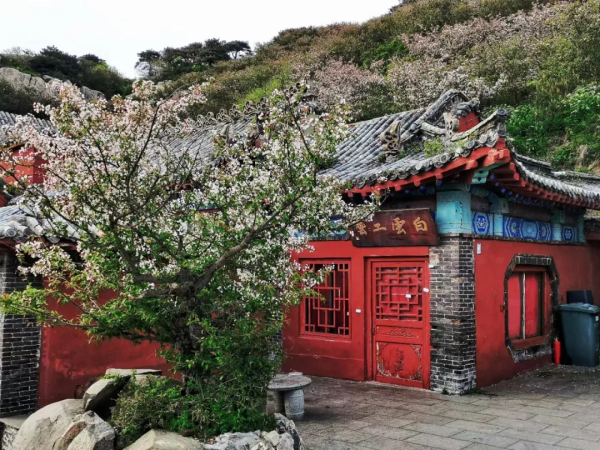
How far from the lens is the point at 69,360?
6.60 metres

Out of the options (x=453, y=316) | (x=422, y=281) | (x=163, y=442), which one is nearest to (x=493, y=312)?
(x=453, y=316)

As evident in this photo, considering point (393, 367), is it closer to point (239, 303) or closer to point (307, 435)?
point (307, 435)

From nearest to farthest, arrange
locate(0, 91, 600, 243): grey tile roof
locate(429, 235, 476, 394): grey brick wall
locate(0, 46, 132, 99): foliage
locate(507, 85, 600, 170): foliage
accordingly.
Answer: locate(0, 91, 600, 243): grey tile roof
locate(429, 235, 476, 394): grey brick wall
locate(507, 85, 600, 170): foliage
locate(0, 46, 132, 99): foliage

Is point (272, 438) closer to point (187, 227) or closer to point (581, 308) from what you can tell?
point (187, 227)

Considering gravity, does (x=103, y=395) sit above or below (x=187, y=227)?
below

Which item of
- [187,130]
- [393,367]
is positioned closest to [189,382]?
[187,130]

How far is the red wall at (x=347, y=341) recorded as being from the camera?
8406 millimetres

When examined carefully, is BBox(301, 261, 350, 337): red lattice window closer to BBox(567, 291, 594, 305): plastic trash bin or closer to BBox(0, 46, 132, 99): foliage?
BBox(567, 291, 594, 305): plastic trash bin

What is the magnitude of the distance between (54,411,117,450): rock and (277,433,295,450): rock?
132 centimetres

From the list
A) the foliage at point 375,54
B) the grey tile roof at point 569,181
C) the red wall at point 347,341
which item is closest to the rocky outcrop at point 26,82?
the foliage at point 375,54

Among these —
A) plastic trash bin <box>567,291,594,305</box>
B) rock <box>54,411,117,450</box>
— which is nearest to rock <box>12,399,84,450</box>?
rock <box>54,411,117,450</box>

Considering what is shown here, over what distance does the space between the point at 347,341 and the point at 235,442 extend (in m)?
4.64

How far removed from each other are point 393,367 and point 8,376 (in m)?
5.10

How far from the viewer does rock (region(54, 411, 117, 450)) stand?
13.8ft
